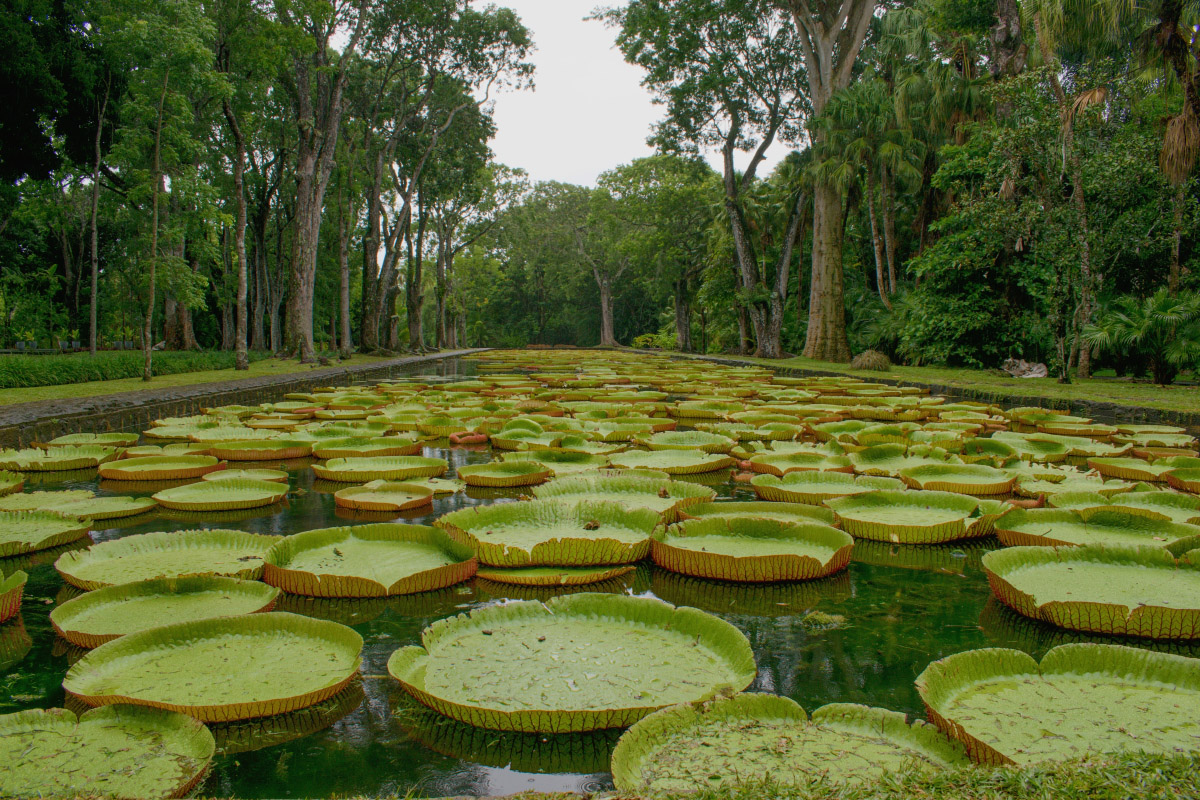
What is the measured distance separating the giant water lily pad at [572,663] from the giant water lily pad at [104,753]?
1.19 feet

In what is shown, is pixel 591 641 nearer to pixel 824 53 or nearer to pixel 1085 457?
pixel 1085 457

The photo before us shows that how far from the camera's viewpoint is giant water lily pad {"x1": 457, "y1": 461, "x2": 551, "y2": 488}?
3.33 metres

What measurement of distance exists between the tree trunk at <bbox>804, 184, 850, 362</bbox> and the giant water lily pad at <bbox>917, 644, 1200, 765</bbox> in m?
13.5

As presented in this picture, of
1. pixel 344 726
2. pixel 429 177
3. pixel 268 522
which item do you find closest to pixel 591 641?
pixel 344 726

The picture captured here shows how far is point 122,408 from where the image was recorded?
546 centimetres

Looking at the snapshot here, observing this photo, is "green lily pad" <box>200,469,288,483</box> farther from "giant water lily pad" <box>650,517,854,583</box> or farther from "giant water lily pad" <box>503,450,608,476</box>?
"giant water lily pad" <box>650,517,854,583</box>

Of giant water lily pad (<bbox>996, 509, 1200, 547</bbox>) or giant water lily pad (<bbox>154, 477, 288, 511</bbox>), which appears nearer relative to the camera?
giant water lily pad (<bbox>996, 509, 1200, 547</bbox>)

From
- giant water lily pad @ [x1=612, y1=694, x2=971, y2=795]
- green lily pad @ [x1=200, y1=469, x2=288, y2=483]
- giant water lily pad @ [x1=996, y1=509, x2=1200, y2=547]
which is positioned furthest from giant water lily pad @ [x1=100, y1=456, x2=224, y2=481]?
giant water lily pad @ [x1=996, y1=509, x2=1200, y2=547]

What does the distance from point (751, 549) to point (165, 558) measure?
187 centimetres

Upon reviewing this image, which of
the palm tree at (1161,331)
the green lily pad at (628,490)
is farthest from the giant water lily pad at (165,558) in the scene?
the palm tree at (1161,331)

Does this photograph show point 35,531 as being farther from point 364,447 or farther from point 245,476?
point 364,447

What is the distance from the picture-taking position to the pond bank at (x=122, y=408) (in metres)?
4.53

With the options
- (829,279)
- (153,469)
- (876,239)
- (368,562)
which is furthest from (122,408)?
(876,239)

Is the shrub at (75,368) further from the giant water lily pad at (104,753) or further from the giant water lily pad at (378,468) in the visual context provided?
the giant water lily pad at (104,753)
